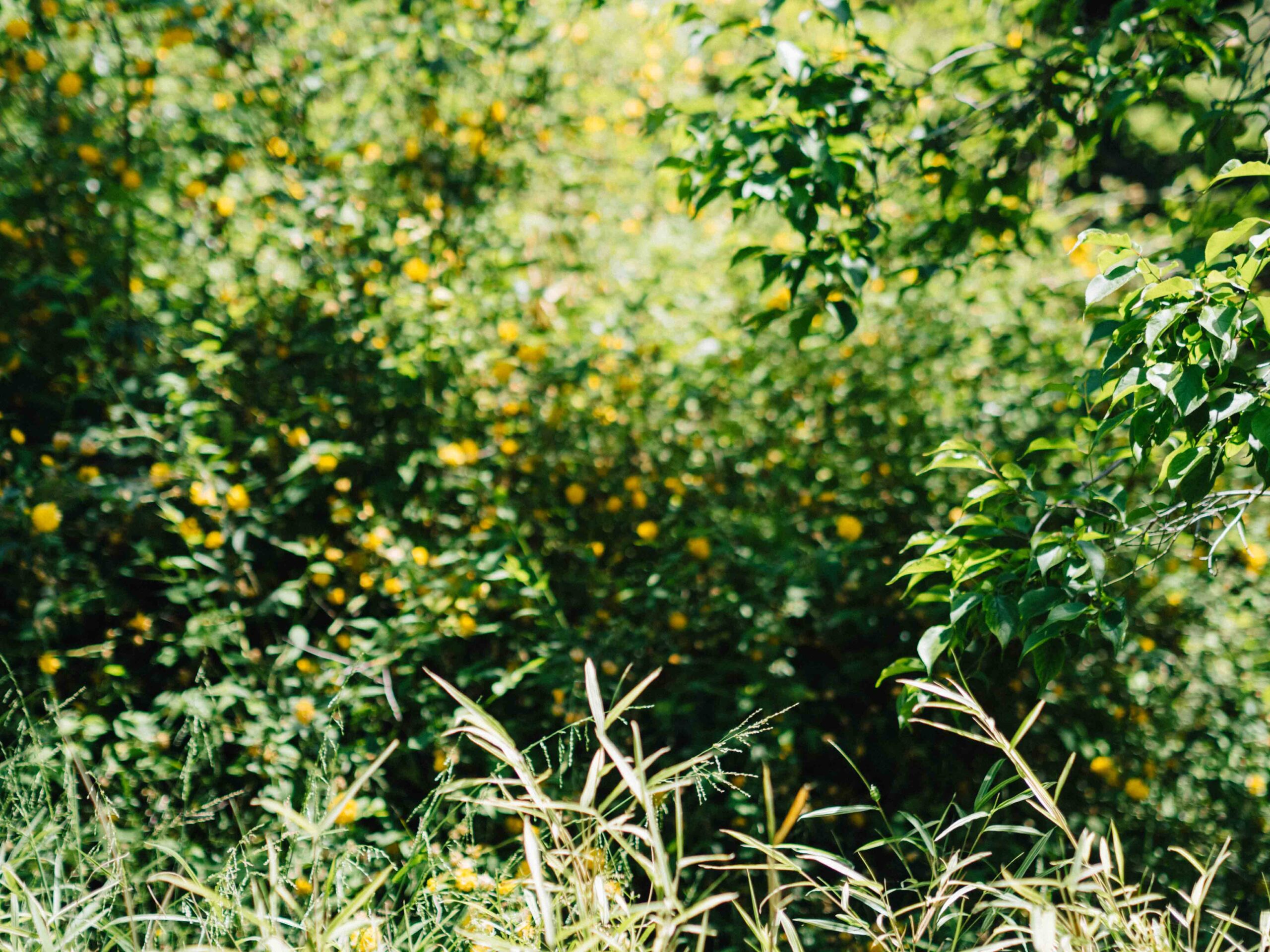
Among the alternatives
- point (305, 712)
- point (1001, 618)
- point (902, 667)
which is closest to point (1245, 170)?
point (1001, 618)

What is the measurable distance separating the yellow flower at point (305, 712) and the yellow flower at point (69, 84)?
1.78 meters

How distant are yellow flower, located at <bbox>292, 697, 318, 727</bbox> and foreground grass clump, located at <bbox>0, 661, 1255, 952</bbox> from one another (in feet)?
0.61

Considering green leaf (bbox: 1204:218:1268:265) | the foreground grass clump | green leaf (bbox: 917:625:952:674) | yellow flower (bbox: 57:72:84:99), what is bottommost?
the foreground grass clump

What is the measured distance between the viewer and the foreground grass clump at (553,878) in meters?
1.14

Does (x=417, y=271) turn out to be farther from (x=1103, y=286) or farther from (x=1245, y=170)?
(x=1245, y=170)

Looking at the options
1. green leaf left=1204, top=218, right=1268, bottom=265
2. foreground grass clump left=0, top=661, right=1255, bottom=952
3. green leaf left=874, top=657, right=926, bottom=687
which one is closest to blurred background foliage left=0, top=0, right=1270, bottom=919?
foreground grass clump left=0, top=661, right=1255, bottom=952

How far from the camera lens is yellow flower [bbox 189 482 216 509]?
2.00 m

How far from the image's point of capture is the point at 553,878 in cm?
152

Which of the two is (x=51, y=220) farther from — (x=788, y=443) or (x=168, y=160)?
(x=788, y=443)

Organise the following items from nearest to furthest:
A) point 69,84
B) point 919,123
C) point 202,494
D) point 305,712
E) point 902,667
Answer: point 902,667 < point 305,712 < point 202,494 < point 919,123 < point 69,84

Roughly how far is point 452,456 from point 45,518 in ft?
3.15

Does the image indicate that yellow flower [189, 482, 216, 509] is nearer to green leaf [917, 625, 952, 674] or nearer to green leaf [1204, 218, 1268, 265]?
green leaf [917, 625, 952, 674]

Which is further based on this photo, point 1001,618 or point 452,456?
point 452,456

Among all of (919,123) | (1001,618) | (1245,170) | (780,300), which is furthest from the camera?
(780,300)
